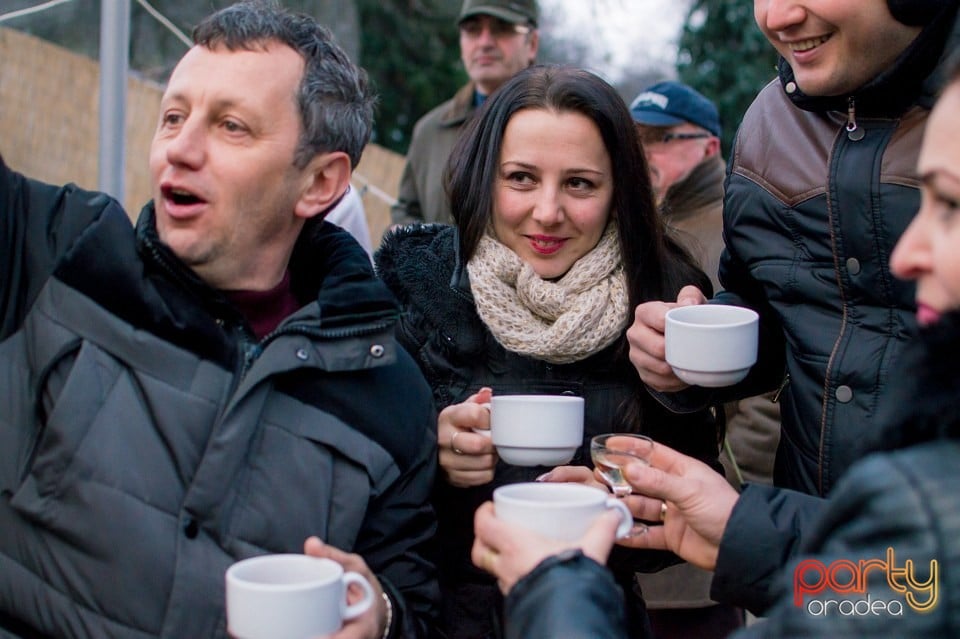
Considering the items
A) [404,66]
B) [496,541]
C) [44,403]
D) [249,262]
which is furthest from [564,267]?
[404,66]

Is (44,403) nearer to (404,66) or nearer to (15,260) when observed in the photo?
(15,260)

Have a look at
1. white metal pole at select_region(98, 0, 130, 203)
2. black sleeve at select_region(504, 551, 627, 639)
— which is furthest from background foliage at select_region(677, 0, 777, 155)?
black sleeve at select_region(504, 551, 627, 639)

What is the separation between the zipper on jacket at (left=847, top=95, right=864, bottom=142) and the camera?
251 centimetres

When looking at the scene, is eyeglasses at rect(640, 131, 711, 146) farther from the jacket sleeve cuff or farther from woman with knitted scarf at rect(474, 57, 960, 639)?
woman with knitted scarf at rect(474, 57, 960, 639)

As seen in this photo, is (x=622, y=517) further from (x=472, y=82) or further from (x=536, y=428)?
(x=472, y=82)

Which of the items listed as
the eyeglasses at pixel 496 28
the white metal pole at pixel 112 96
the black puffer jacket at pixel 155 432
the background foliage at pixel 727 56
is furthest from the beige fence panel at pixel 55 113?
the background foliage at pixel 727 56

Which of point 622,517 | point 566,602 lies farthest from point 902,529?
point 622,517

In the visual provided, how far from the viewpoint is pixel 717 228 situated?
16.1 feet

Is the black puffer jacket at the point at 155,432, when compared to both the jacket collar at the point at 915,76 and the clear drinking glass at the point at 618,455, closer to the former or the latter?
the clear drinking glass at the point at 618,455

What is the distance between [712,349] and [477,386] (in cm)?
73

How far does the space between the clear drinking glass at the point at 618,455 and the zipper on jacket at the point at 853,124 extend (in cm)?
86

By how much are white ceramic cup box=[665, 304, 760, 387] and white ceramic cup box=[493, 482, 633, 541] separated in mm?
577

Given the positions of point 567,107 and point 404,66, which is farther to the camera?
point 404,66

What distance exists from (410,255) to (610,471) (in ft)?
3.22
